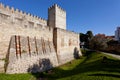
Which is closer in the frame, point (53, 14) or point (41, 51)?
point (41, 51)

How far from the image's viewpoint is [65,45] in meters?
25.5

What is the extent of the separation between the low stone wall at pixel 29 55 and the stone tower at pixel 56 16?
1167 centimetres


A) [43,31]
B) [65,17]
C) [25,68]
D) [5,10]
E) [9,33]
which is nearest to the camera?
[9,33]

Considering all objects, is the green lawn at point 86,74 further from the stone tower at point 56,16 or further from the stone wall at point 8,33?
the stone tower at point 56,16

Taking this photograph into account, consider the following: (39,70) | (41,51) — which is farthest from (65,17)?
(39,70)

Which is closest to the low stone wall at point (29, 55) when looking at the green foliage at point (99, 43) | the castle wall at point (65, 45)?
the castle wall at point (65, 45)

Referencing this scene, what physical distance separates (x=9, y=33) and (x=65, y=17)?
23.3m

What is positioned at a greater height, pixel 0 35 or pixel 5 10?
pixel 5 10

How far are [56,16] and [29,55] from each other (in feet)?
57.7

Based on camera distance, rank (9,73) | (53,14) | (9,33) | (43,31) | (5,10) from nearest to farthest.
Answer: (9,73)
(9,33)
(43,31)
(5,10)
(53,14)

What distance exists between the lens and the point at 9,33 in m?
13.6

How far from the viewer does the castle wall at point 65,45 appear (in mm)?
22516

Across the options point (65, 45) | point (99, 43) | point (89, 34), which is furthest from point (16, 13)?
point (89, 34)

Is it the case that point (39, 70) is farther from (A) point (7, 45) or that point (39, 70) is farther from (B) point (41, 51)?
(A) point (7, 45)
